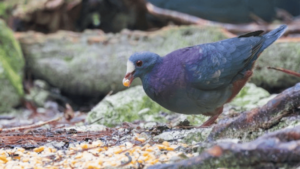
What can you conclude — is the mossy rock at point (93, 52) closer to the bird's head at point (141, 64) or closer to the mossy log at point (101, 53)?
the mossy log at point (101, 53)

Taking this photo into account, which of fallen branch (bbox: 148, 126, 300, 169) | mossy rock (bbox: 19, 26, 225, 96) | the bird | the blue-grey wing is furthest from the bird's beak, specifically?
mossy rock (bbox: 19, 26, 225, 96)

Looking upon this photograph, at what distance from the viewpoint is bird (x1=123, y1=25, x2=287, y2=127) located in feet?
9.06

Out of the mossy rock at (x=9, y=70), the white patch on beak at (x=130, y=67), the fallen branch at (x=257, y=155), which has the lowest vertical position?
the fallen branch at (x=257, y=155)

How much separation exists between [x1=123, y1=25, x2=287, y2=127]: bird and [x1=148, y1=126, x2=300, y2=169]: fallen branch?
1150 millimetres

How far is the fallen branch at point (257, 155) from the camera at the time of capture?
1.53 meters

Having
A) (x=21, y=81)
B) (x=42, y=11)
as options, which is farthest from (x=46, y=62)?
(x=42, y=11)

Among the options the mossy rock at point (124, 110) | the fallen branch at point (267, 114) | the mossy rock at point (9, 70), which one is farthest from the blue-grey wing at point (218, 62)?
the mossy rock at point (9, 70)

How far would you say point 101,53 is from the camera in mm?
6219

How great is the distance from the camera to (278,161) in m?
1.55

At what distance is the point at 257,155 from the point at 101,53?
4894 millimetres

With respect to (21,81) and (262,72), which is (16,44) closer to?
(21,81)

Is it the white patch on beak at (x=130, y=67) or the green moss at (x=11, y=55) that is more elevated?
the green moss at (x=11, y=55)

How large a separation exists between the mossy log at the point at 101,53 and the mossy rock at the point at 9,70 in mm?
277

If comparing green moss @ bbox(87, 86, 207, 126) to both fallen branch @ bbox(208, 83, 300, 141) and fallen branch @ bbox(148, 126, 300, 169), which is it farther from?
fallen branch @ bbox(148, 126, 300, 169)
